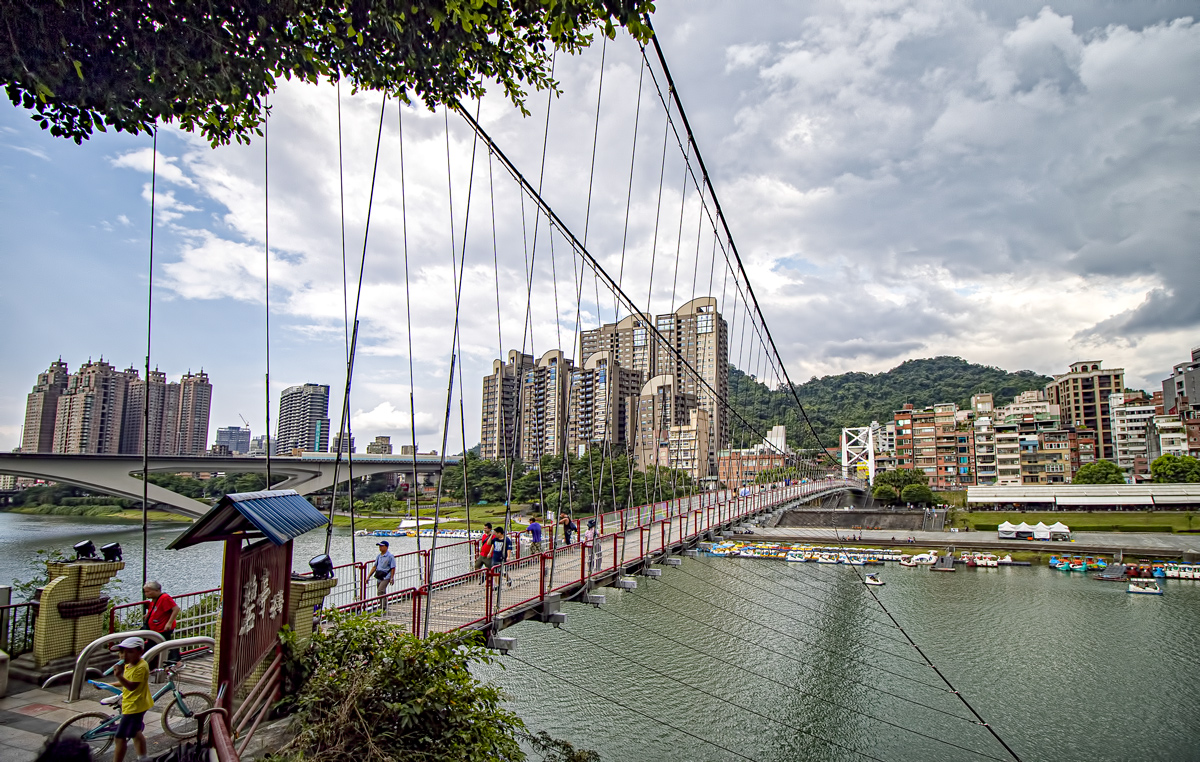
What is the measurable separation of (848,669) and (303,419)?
160 ft

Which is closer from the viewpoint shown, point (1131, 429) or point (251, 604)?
point (251, 604)

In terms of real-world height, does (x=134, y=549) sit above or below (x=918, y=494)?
below

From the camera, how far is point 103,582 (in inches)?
214

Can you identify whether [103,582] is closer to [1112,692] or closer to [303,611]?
[303,611]

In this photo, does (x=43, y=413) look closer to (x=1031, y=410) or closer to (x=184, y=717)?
(x=184, y=717)

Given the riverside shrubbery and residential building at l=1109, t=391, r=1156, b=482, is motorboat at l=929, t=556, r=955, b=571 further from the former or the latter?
residential building at l=1109, t=391, r=1156, b=482

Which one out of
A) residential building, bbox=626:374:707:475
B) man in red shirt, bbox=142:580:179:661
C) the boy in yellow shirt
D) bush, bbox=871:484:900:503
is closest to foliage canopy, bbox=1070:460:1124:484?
bush, bbox=871:484:900:503

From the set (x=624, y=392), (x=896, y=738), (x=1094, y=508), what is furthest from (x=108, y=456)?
(x=1094, y=508)

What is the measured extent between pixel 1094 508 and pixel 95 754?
184ft

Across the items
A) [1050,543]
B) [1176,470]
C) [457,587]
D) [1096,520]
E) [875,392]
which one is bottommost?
[1050,543]

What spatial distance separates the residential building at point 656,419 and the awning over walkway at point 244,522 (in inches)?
475

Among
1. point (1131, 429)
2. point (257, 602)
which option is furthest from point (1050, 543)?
point (257, 602)

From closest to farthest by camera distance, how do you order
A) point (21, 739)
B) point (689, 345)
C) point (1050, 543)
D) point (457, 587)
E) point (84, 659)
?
point (21, 739), point (84, 659), point (457, 587), point (1050, 543), point (689, 345)

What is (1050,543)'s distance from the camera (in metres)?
35.6
